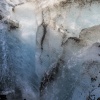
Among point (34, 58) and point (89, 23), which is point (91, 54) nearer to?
point (89, 23)

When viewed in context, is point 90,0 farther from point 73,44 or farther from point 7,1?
point 7,1

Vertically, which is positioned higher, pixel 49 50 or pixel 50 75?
pixel 49 50

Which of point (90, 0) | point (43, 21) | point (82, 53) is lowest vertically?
point (82, 53)

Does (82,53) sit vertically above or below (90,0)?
below

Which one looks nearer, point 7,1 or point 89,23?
point 89,23

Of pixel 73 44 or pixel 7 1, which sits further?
pixel 7 1

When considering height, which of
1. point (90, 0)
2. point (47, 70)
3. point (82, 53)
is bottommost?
Answer: point (47, 70)

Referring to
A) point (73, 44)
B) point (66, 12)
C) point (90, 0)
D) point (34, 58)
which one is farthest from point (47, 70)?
point (90, 0)

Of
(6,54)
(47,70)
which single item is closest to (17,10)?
(6,54)

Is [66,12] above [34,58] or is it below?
above
